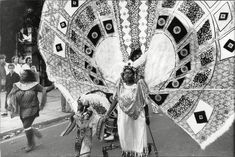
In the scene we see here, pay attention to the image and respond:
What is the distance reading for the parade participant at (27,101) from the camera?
479 cm

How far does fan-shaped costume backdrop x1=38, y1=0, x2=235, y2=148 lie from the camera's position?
397 cm

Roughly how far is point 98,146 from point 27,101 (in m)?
1.16

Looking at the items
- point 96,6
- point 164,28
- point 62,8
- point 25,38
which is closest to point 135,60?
point 164,28

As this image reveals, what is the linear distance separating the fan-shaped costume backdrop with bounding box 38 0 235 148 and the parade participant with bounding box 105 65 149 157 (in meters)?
0.18

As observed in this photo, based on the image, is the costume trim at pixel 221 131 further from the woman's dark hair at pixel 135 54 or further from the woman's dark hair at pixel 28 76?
the woman's dark hair at pixel 28 76

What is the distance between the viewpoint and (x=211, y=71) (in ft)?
13.2

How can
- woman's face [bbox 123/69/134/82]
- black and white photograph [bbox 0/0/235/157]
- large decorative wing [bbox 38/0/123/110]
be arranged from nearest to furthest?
1. black and white photograph [bbox 0/0/235/157]
2. woman's face [bbox 123/69/134/82]
3. large decorative wing [bbox 38/0/123/110]

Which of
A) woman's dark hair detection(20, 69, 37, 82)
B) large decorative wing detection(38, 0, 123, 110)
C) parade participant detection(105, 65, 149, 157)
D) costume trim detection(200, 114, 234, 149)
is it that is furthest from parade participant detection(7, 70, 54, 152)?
costume trim detection(200, 114, 234, 149)

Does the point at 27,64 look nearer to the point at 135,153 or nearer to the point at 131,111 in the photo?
the point at 131,111

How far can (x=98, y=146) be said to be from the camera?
16.3ft

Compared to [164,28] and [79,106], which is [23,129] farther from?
[164,28]

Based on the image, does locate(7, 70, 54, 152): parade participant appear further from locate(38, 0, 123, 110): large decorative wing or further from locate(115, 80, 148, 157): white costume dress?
locate(115, 80, 148, 157): white costume dress

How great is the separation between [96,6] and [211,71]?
1.63 meters

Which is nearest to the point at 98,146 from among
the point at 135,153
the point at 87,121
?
the point at 87,121
